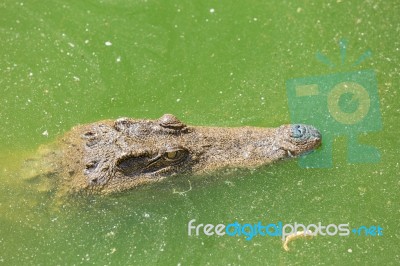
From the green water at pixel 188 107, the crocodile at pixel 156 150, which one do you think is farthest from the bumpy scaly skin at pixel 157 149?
the green water at pixel 188 107

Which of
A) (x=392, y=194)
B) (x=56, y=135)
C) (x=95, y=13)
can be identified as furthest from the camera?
(x=95, y=13)

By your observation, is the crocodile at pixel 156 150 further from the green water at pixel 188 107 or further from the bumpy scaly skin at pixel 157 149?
the green water at pixel 188 107

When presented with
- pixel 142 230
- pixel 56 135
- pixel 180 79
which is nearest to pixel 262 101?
pixel 180 79

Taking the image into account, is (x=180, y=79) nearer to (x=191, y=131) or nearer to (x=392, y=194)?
(x=191, y=131)

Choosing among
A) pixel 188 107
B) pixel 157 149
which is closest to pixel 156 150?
pixel 157 149

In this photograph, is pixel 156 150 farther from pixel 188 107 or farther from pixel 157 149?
pixel 188 107

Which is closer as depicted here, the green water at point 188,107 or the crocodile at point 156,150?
the crocodile at point 156,150
